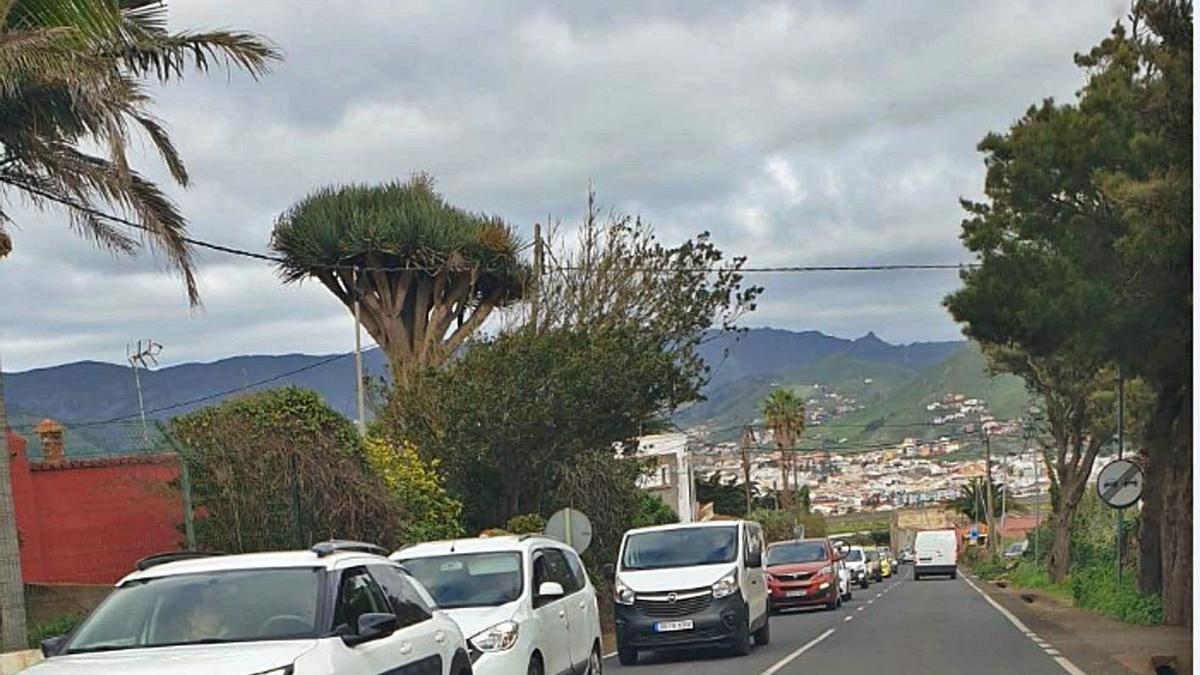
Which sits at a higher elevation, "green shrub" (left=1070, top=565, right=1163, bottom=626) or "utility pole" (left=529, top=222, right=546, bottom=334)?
"utility pole" (left=529, top=222, right=546, bottom=334)

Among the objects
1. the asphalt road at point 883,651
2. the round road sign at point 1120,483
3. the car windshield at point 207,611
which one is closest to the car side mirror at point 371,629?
the car windshield at point 207,611

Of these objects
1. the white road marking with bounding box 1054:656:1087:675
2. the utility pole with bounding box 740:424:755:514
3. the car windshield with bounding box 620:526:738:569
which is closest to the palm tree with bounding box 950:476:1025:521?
the utility pole with bounding box 740:424:755:514

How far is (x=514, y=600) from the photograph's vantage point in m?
14.7

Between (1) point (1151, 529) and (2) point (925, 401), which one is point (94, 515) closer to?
(1) point (1151, 529)

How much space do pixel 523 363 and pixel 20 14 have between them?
15.8 meters

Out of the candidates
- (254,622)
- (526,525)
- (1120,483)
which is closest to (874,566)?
(526,525)

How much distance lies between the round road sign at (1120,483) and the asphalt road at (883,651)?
2783 millimetres

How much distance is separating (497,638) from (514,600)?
841mm

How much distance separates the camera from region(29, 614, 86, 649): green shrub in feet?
61.2

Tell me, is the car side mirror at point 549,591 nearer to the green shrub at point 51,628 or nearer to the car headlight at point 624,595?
the green shrub at point 51,628

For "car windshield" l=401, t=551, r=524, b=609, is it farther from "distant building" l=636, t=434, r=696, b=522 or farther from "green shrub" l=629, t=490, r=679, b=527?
"distant building" l=636, t=434, r=696, b=522

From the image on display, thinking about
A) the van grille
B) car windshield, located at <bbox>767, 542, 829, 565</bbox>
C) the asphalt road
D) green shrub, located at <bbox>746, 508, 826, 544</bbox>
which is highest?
the van grille

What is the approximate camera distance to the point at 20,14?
16.7 m

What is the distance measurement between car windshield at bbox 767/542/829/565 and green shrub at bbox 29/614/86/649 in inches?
802
